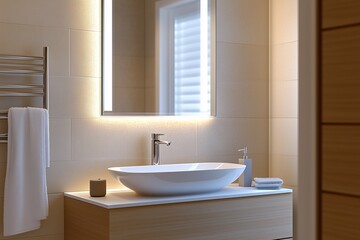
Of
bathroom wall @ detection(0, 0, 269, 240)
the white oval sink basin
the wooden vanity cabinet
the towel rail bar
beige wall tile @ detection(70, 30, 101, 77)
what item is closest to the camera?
the wooden vanity cabinet

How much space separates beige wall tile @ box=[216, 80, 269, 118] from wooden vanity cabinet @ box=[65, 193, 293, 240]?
0.70 m

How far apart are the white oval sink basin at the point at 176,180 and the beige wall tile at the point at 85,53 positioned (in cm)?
60

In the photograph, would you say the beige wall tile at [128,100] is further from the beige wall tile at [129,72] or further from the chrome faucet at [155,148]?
the chrome faucet at [155,148]

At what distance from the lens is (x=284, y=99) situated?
3670 millimetres

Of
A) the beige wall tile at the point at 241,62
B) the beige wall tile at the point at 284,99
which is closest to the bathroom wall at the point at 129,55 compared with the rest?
the beige wall tile at the point at 241,62

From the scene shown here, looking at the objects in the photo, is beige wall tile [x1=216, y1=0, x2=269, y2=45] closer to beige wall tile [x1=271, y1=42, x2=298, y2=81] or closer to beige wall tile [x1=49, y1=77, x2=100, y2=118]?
beige wall tile [x1=271, y1=42, x2=298, y2=81]

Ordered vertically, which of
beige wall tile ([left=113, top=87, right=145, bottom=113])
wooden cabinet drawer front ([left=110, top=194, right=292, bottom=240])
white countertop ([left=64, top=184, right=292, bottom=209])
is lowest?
wooden cabinet drawer front ([left=110, top=194, right=292, bottom=240])

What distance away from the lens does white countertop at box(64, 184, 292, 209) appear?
2.64 metres

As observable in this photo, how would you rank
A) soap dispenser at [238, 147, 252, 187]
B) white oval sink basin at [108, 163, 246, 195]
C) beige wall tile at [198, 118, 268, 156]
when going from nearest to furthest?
white oval sink basin at [108, 163, 246, 195] → soap dispenser at [238, 147, 252, 187] → beige wall tile at [198, 118, 268, 156]

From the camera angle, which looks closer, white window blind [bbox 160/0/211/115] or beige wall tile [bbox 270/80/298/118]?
white window blind [bbox 160/0/211/115]

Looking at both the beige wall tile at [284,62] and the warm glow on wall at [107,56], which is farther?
the beige wall tile at [284,62]

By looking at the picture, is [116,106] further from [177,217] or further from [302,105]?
[302,105]
